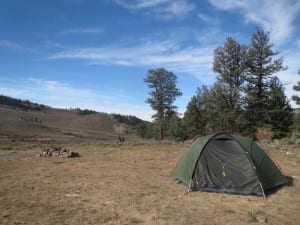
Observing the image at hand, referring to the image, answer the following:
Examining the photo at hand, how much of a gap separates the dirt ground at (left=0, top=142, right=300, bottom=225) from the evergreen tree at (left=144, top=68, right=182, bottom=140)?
3400 centimetres

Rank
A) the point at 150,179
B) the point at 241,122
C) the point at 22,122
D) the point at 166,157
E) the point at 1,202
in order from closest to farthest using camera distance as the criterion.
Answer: the point at 1,202 < the point at 150,179 < the point at 166,157 < the point at 241,122 < the point at 22,122

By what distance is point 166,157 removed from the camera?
19312mm

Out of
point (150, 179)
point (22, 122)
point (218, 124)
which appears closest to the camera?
point (150, 179)

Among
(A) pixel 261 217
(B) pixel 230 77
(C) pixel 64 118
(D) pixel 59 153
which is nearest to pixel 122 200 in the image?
(A) pixel 261 217

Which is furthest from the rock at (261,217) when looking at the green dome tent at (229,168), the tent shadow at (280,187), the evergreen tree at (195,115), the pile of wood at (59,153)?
the evergreen tree at (195,115)

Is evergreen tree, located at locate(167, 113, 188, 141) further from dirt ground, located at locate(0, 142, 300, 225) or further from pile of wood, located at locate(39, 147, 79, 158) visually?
dirt ground, located at locate(0, 142, 300, 225)

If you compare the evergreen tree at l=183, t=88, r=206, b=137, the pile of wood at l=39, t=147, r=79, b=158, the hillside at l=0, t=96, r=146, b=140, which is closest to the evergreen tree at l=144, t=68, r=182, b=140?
the evergreen tree at l=183, t=88, r=206, b=137

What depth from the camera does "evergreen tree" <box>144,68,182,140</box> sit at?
4891 cm

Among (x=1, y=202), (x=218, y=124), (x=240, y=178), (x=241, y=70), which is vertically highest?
(x=241, y=70)

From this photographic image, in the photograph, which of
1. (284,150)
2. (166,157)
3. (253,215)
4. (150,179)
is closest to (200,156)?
(150,179)

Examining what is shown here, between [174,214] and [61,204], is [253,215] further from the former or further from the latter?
[61,204]

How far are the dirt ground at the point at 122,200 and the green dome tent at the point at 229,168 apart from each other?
410mm

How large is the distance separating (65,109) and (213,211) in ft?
488

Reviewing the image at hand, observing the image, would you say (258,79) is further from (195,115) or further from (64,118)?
(64,118)
